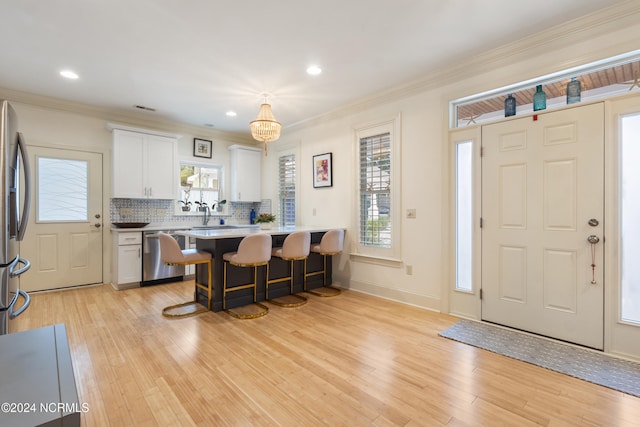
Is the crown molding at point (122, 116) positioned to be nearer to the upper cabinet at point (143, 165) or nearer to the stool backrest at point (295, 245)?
the upper cabinet at point (143, 165)

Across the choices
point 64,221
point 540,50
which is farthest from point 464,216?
point 64,221

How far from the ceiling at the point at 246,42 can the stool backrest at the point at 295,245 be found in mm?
1940

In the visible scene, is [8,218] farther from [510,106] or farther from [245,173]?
[245,173]

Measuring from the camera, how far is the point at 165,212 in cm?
551

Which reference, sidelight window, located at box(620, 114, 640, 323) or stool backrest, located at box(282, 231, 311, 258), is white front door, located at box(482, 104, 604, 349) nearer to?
sidelight window, located at box(620, 114, 640, 323)

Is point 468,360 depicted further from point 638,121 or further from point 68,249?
point 68,249

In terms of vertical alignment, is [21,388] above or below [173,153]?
below

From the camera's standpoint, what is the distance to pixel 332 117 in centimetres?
486

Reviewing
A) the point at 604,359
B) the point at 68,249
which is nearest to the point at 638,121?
the point at 604,359

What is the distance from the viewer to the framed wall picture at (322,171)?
192 inches

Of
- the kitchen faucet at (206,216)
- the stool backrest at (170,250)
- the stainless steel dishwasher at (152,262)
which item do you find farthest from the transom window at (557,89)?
the kitchen faucet at (206,216)

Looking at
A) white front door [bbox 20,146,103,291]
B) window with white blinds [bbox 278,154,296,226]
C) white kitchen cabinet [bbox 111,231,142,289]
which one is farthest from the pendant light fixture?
white front door [bbox 20,146,103,291]

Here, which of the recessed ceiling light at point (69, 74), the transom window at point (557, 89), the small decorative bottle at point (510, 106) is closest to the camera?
the transom window at point (557, 89)

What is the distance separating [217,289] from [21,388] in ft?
9.67
